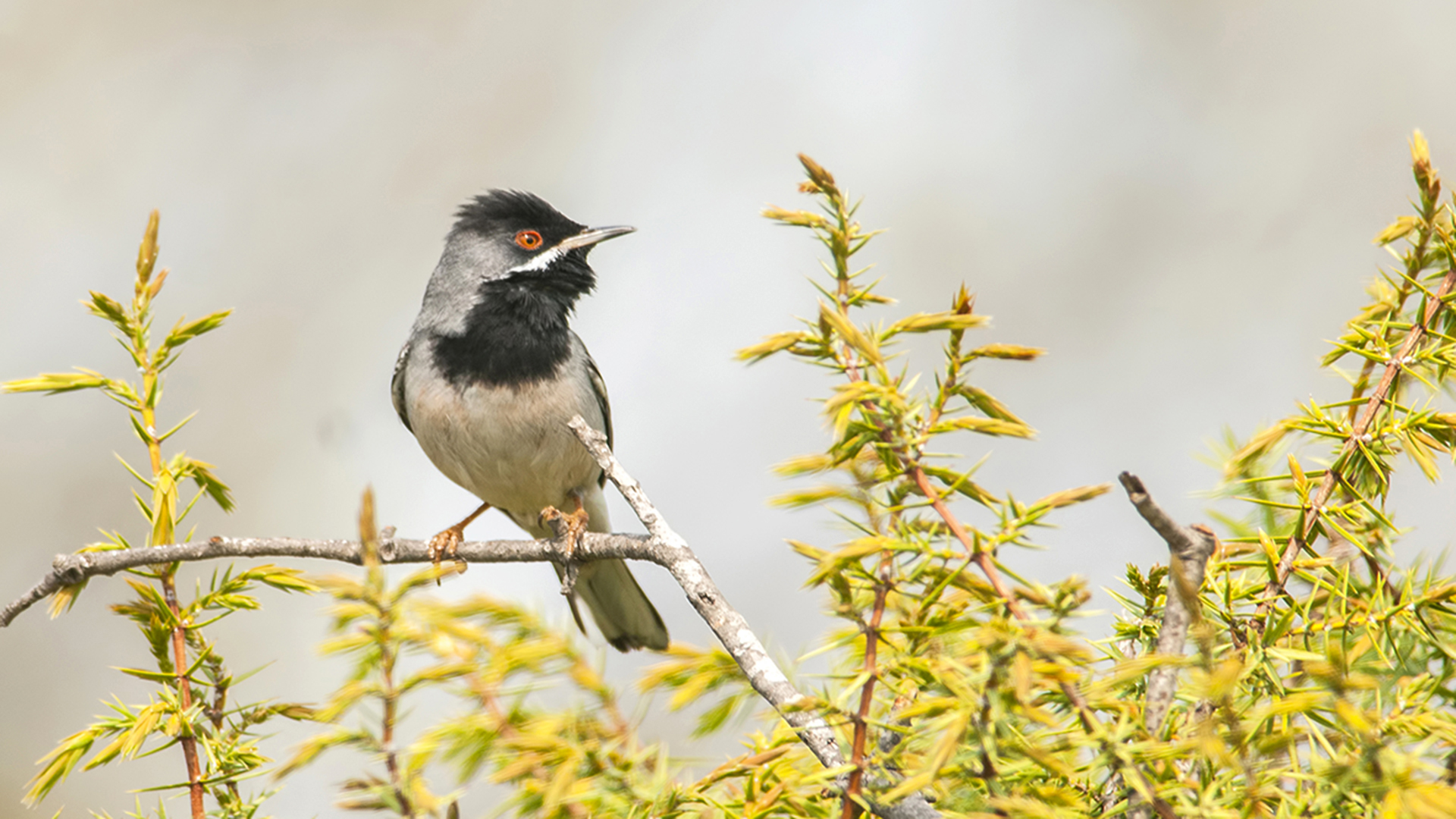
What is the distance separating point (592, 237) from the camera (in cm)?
541

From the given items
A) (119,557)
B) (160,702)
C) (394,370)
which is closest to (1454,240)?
(160,702)

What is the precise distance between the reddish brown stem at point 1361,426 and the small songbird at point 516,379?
3128 mm

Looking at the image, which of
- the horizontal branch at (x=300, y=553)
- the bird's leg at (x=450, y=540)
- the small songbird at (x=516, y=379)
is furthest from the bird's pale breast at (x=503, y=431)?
the horizontal branch at (x=300, y=553)

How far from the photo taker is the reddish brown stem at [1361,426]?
58.0 inches

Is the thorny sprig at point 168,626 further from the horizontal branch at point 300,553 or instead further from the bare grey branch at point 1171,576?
the bare grey branch at point 1171,576

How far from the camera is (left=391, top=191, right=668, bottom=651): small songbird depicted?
476cm

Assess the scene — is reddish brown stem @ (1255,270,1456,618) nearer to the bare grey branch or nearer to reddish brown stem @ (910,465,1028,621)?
the bare grey branch

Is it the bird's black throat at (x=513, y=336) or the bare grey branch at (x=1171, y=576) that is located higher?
Result: the bird's black throat at (x=513, y=336)

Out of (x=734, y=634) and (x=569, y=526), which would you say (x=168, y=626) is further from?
(x=569, y=526)

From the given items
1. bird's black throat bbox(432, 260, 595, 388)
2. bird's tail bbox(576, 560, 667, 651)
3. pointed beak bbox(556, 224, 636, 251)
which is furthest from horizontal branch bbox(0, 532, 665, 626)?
pointed beak bbox(556, 224, 636, 251)

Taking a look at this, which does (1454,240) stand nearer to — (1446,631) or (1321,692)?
(1446,631)

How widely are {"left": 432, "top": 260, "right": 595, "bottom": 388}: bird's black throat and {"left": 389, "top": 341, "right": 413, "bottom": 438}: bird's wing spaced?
1.12ft

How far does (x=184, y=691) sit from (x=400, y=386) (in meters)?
3.71

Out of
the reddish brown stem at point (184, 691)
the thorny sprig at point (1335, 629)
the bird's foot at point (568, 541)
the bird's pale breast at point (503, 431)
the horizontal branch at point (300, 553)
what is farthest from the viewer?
the bird's pale breast at point (503, 431)
